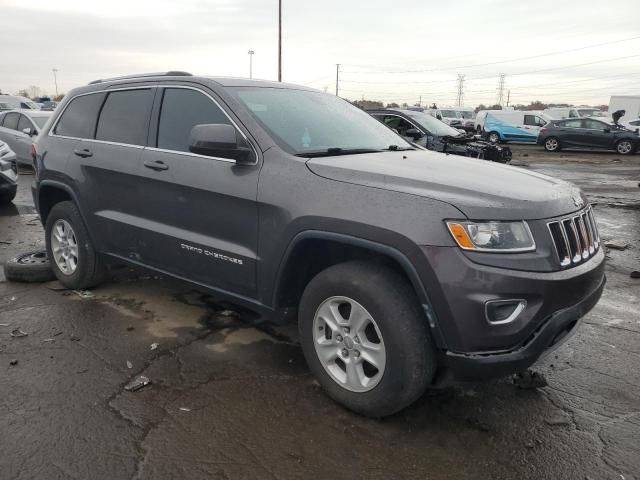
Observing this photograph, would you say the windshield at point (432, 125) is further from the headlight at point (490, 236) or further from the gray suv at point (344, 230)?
the headlight at point (490, 236)

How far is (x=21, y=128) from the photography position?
41.6 ft

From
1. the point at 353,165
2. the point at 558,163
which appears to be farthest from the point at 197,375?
the point at 558,163

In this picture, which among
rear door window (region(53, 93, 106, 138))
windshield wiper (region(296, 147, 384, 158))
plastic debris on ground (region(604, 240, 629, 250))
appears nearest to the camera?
windshield wiper (region(296, 147, 384, 158))

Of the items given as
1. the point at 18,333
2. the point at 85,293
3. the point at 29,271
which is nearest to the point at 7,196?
the point at 29,271

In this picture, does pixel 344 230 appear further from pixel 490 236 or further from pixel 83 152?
pixel 83 152

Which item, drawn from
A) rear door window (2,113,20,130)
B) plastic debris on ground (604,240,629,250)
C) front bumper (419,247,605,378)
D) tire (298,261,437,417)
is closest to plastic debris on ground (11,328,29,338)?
tire (298,261,437,417)

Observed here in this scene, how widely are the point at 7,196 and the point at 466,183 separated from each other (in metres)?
9.10

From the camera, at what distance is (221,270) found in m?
3.41

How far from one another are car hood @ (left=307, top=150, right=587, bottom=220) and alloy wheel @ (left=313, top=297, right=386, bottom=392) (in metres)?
0.67

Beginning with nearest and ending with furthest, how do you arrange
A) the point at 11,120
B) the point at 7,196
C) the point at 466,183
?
the point at 466,183, the point at 7,196, the point at 11,120

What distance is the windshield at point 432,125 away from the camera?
37.3ft

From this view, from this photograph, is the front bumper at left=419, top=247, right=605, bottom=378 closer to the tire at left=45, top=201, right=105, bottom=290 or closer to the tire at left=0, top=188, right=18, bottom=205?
the tire at left=45, top=201, right=105, bottom=290

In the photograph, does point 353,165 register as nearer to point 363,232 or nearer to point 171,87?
point 363,232

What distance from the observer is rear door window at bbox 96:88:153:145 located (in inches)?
158
